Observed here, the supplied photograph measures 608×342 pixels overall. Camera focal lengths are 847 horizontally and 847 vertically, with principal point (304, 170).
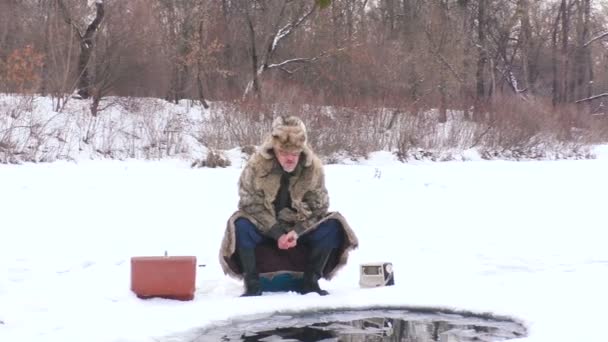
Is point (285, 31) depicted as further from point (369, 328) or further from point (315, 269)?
point (369, 328)

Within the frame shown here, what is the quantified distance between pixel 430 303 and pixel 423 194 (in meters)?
6.48

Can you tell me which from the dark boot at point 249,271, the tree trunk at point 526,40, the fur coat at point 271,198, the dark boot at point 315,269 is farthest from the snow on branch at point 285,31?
the dark boot at point 249,271

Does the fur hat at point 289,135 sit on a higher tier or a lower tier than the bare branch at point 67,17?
lower

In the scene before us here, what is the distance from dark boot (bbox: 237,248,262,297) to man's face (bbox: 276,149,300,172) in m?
0.62

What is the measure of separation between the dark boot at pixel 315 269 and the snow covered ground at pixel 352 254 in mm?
139

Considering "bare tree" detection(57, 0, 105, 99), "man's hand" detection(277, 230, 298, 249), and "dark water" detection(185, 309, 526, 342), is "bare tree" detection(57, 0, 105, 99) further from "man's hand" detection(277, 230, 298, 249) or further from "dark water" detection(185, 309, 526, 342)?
"dark water" detection(185, 309, 526, 342)

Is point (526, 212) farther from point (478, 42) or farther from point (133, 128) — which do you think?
point (478, 42)

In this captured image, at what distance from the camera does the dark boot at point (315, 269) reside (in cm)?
595

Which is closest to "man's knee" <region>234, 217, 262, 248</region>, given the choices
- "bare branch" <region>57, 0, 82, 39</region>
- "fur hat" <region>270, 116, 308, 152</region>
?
"fur hat" <region>270, 116, 308, 152</region>

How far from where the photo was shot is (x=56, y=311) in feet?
17.2

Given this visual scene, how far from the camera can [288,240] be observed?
18.7 ft

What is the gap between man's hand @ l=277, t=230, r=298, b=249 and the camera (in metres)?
5.70

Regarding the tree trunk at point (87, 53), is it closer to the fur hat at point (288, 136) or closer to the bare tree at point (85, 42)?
the bare tree at point (85, 42)

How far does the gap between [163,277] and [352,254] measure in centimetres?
280
